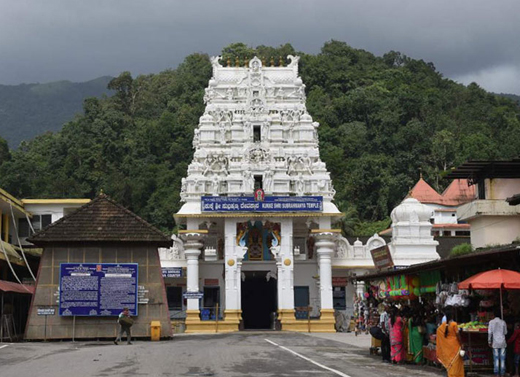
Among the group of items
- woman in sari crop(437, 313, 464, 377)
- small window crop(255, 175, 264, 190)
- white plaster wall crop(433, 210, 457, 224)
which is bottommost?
woman in sari crop(437, 313, 464, 377)

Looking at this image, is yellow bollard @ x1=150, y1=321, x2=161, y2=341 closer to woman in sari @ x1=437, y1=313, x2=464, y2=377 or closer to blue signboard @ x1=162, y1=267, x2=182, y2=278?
blue signboard @ x1=162, y1=267, x2=182, y2=278

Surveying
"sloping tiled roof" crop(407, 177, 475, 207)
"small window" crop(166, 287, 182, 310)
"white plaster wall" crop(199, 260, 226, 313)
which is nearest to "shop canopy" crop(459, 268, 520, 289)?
"white plaster wall" crop(199, 260, 226, 313)

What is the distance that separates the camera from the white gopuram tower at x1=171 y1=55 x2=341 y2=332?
150 feet

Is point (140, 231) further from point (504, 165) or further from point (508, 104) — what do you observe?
point (508, 104)

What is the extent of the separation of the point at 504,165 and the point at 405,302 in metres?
9.32

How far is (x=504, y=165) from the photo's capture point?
3328 centimetres

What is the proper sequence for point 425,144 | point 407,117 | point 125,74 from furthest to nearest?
point 125,74 → point 407,117 → point 425,144

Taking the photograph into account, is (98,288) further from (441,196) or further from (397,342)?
(441,196)

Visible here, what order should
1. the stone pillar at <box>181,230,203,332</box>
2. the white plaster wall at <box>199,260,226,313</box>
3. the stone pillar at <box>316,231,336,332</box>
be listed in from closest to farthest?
the stone pillar at <box>181,230,203,332</box> < the stone pillar at <box>316,231,336,332</box> < the white plaster wall at <box>199,260,226,313</box>

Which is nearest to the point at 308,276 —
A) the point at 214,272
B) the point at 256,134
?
the point at 214,272

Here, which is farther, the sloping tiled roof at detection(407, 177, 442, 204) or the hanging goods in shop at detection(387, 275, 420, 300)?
the sloping tiled roof at detection(407, 177, 442, 204)

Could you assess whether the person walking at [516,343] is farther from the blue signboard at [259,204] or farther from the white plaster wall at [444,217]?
the white plaster wall at [444,217]

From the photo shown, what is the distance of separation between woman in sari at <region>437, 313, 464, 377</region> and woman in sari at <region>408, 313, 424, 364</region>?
182 inches

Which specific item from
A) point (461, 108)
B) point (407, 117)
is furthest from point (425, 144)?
point (461, 108)
